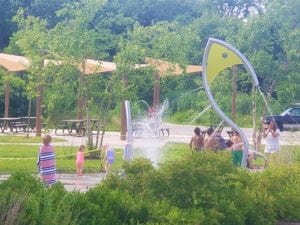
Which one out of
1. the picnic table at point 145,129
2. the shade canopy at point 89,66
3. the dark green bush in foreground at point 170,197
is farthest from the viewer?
the picnic table at point 145,129

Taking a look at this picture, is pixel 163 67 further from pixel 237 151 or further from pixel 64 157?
pixel 237 151

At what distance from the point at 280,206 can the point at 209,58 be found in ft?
29.3

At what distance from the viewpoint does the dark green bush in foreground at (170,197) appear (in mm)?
7969

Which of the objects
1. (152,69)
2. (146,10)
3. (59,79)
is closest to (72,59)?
(59,79)

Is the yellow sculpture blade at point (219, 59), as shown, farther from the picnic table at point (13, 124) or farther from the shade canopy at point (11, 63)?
the picnic table at point (13, 124)

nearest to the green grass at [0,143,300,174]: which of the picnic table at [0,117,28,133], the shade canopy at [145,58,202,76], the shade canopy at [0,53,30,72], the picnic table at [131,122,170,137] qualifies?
Answer: the picnic table at [131,122,170,137]

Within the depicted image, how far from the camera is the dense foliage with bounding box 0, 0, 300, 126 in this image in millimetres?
27891

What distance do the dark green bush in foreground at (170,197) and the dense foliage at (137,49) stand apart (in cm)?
1627

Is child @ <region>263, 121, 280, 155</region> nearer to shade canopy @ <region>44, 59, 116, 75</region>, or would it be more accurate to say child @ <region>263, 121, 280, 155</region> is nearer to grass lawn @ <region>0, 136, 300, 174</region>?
grass lawn @ <region>0, 136, 300, 174</region>

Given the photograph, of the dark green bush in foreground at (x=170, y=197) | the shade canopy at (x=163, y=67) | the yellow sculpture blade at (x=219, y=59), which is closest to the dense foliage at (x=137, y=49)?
the shade canopy at (x=163, y=67)

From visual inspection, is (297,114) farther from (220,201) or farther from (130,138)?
(220,201)

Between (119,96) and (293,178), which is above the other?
(119,96)

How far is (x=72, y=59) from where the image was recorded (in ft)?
90.6

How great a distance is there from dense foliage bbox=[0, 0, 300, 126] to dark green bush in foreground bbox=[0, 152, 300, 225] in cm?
1627
